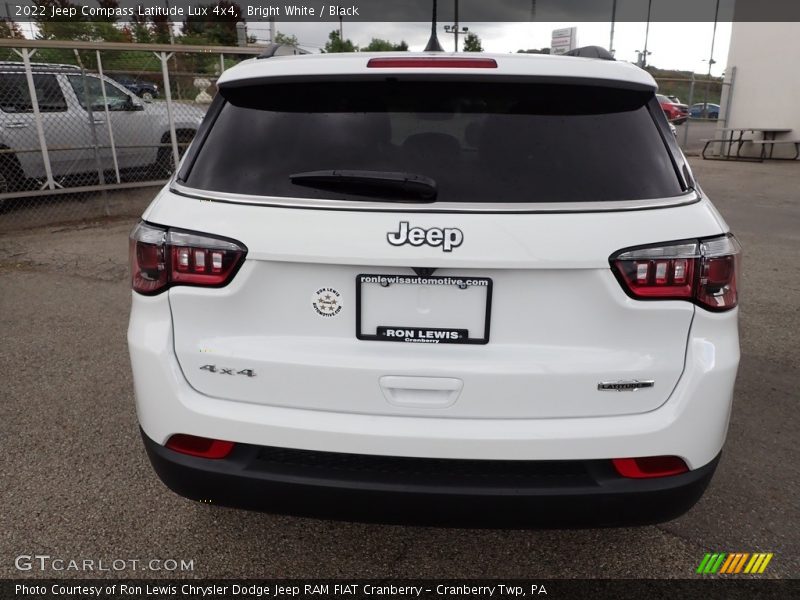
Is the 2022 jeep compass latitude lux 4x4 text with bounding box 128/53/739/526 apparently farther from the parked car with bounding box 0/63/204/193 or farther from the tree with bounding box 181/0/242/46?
the tree with bounding box 181/0/242/46

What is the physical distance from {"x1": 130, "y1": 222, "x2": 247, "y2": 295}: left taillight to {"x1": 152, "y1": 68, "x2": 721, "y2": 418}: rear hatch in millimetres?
29

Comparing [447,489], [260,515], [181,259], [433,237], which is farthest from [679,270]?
[260,515]

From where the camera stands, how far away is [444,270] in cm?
180

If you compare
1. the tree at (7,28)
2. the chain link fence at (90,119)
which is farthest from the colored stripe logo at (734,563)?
the tree at (7,28)

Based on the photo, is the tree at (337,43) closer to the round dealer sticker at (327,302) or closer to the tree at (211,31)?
the tree at (211,31)

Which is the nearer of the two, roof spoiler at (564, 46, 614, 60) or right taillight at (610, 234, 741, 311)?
right taillight at (610, 234, 741, 311)

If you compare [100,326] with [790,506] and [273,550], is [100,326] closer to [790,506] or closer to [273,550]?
[273,550]

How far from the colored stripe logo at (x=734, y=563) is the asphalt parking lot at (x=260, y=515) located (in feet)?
0.11

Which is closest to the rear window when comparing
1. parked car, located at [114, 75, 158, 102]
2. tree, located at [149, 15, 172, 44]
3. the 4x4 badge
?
the 4x4 badge

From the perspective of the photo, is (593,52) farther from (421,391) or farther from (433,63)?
(421,391)

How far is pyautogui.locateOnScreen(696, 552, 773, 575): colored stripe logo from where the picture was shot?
237cm

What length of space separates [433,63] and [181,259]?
98 cm

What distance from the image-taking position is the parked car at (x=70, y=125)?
8.48m

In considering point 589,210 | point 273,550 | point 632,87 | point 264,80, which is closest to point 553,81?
point 632,87
